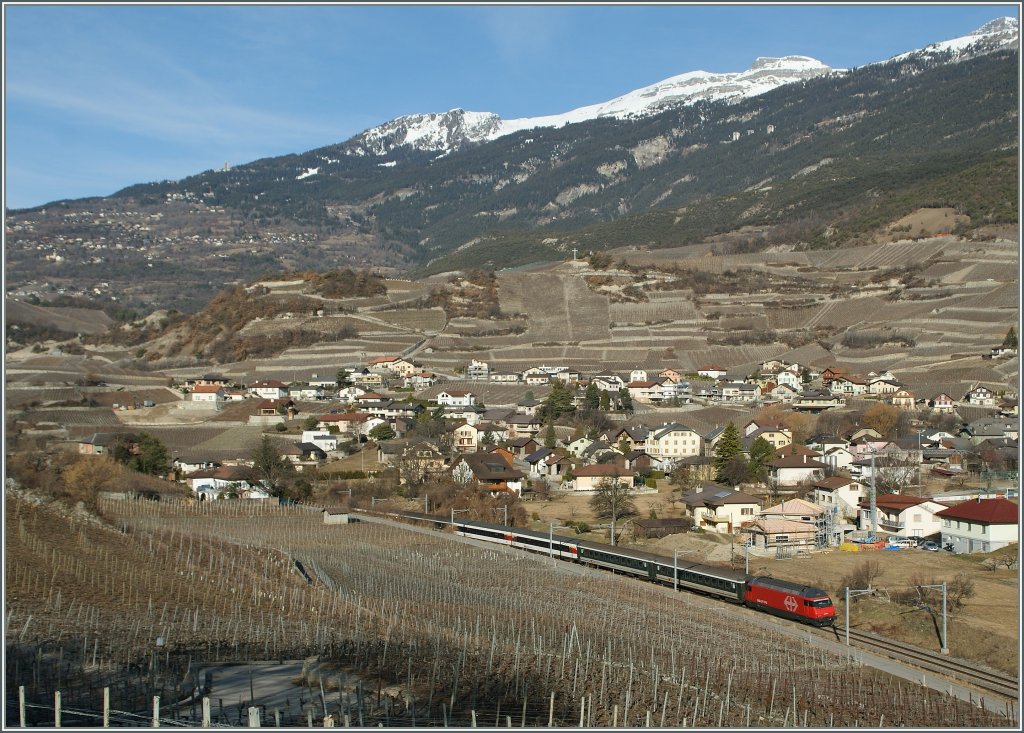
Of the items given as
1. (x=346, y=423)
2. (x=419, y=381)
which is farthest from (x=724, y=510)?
(x=419, y=381)

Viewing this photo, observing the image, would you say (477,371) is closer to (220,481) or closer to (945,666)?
(220,481)

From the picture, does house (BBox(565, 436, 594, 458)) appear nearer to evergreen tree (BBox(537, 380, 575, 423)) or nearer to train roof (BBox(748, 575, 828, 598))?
evergreen tree (BBox(537, 380, 575, 423))

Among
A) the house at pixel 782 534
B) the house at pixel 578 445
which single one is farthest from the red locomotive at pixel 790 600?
the house at pixel 578 445

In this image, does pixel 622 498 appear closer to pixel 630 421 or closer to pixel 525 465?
pixel 525 465

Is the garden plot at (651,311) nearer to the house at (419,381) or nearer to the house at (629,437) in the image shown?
the house at (419,381)

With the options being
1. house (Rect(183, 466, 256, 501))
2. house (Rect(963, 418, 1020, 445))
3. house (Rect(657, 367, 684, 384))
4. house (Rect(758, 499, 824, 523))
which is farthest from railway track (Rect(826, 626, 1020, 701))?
house (Rect(657, 367, 684, 384))
